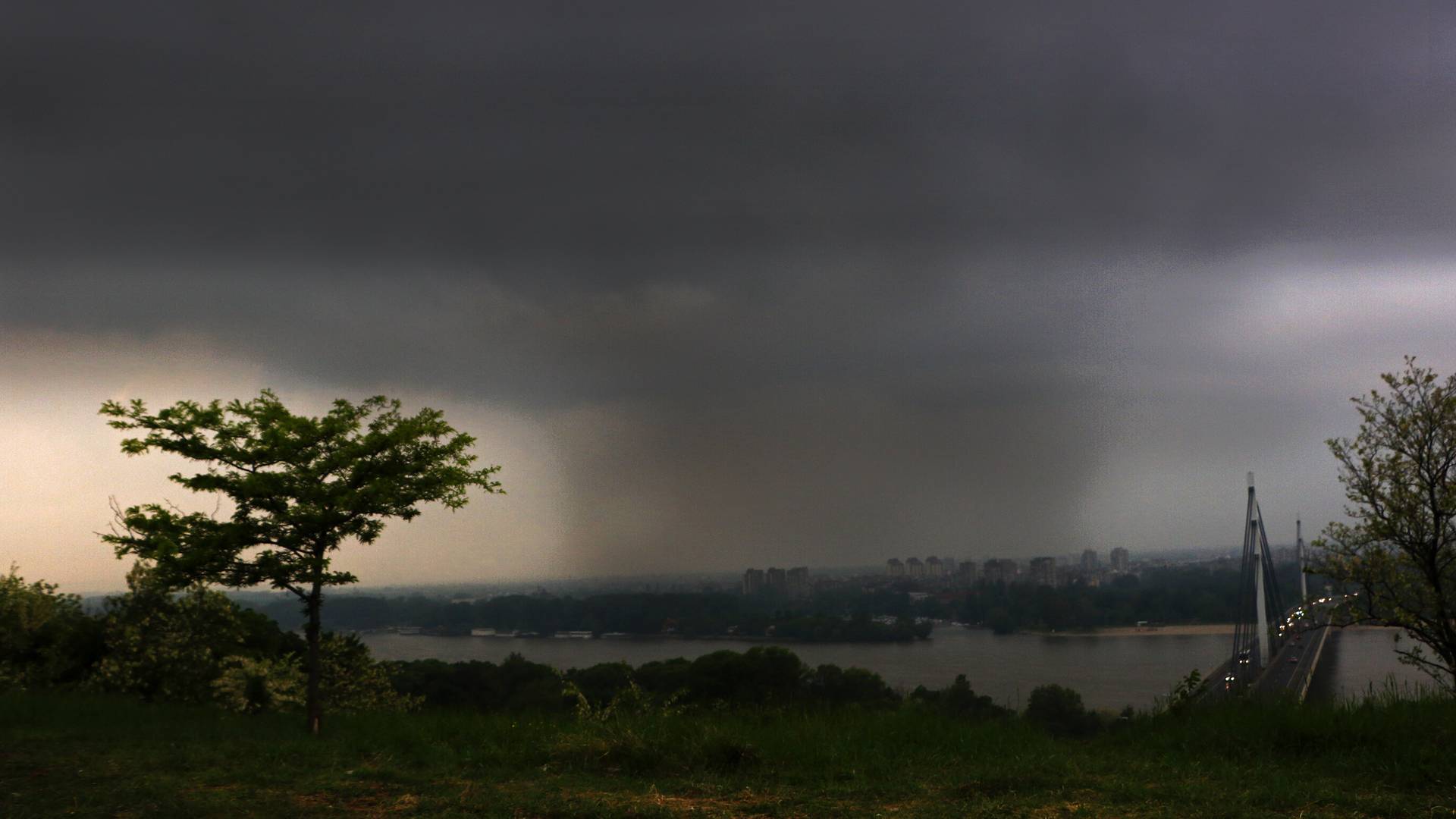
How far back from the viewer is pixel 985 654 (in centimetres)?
3173

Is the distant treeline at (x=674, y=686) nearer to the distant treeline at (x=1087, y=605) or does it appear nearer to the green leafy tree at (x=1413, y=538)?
the green leafy tree at (x=1413, y=538)

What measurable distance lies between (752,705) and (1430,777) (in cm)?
612

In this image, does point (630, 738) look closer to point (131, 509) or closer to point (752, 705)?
point (752, 705)

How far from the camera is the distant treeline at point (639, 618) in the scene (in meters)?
30.7

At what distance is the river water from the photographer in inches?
990

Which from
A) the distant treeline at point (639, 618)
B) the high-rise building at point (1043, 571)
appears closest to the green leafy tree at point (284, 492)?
the distant treeline at point (639, 618)

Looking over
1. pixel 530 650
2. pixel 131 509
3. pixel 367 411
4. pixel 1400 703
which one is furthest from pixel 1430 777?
pixel 530 650

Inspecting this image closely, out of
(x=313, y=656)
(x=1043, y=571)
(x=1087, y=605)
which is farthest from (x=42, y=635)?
(x=1043, y=571)

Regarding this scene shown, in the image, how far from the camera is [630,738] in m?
7.52

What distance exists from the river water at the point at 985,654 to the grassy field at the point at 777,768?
14.6 meters

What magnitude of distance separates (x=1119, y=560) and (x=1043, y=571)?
1264 centimetres

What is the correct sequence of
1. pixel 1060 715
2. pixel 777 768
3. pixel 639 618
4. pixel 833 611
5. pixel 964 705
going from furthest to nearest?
pixel 833 611
pixel 639 618
pixel 1060 715
pixel 964 705
pixel 777 768

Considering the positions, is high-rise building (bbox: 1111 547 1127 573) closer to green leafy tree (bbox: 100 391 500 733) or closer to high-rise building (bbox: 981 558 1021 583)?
high-rise building (bbox: 981 558 1021 583)

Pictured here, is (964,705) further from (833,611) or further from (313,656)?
(833,611)
